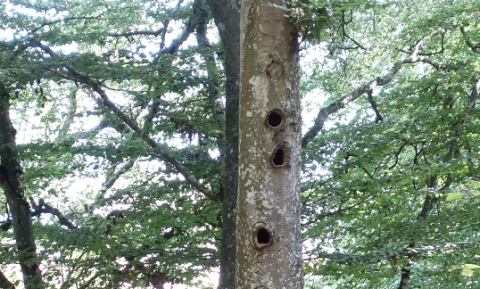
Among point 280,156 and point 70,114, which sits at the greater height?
point 70,114

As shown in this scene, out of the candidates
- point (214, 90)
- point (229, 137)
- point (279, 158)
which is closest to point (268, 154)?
point (279, 158)

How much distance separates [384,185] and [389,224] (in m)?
0.81

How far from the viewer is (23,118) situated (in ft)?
42.2

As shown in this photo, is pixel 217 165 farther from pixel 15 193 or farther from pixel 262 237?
pixel 15 193

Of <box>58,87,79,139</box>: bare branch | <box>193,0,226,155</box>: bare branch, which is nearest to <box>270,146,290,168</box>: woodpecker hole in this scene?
<box>193,0,226,155</box>: bare branch

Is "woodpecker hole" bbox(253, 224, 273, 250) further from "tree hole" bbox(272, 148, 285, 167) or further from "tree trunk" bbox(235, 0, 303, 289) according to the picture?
"tree hole" bbox(272, 148, 285, 167)

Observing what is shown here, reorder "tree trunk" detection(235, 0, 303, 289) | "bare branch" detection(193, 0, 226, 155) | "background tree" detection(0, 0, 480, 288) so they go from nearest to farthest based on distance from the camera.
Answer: "tree trunk" detection(235, 0, 303, 289) < "background tree" detection(0, 0, 480, 288) < "bare branch" detection(193, 0, 226, 155)

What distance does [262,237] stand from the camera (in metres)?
1.91

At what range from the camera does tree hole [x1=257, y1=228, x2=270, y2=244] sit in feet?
6.20

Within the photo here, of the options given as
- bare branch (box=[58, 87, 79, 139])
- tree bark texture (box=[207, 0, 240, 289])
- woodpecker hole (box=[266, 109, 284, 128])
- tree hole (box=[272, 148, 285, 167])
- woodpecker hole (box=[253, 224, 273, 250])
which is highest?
bare branch (box=[58, 87, 79, 139])

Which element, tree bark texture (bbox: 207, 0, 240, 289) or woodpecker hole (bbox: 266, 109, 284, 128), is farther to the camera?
tree bark texture (bbox: 207, 0, 240, 289)

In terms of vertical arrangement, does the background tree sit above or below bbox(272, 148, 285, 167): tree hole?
above

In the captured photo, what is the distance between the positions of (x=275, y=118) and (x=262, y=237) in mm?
538

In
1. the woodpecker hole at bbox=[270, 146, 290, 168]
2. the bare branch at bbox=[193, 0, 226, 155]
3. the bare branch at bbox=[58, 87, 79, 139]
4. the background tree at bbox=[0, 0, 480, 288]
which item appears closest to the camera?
the woodpecker hole at bbox=[270, 146, 290, 168]
